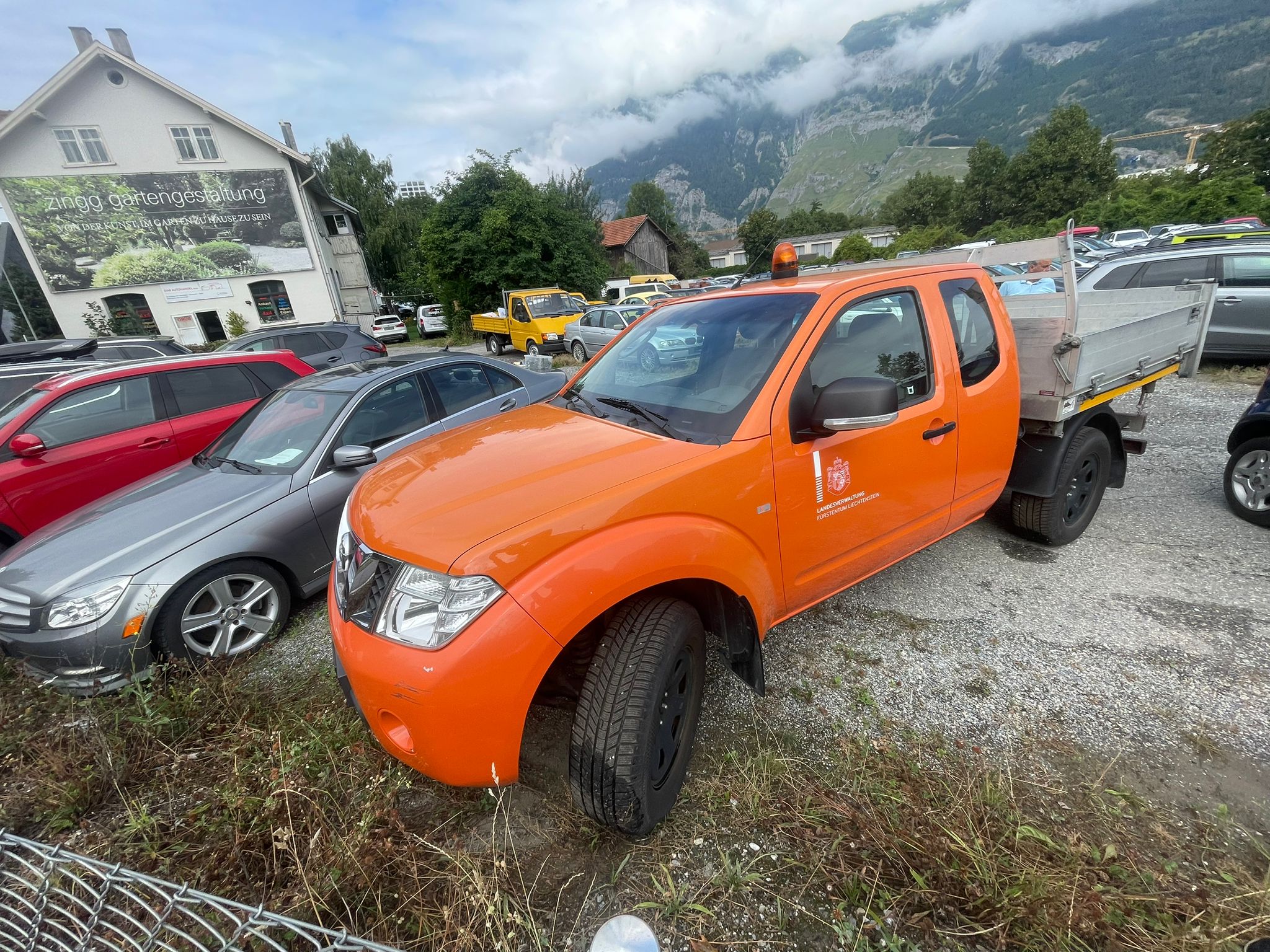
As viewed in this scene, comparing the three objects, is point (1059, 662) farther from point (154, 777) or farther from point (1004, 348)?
point (154, 777)

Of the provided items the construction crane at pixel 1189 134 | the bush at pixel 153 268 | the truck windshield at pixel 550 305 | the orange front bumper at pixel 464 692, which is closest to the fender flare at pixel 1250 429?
the orange front bumper at pixel 464 692

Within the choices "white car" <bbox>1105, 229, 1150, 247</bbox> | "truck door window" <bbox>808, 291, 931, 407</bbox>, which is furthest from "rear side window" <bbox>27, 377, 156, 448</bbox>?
"white car" <bbox>1105, 229, 1150, 247</bbox>

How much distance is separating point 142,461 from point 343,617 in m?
4.11

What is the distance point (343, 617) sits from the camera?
1872 millimetres

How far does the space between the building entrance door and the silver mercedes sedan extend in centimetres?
2573

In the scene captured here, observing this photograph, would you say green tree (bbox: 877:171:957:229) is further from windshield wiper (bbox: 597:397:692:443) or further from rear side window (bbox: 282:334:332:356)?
windshield wiper (bbox: 597:397:692:443)

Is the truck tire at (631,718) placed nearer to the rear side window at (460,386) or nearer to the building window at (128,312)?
the rear side window at (460,386)

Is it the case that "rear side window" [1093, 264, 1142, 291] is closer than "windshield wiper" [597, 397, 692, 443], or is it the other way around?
"windshield wiper" [597, 397, 692, 443]

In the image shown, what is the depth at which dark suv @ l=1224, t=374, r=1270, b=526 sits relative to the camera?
3.47 metres

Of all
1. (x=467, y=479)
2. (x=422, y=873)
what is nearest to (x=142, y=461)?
(x=467, y=479)

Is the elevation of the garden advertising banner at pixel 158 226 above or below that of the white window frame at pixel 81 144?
below

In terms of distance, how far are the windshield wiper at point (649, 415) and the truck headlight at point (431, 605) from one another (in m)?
0.93

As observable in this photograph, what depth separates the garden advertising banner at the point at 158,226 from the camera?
2050 cm

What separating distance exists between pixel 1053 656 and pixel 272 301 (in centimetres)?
3019
